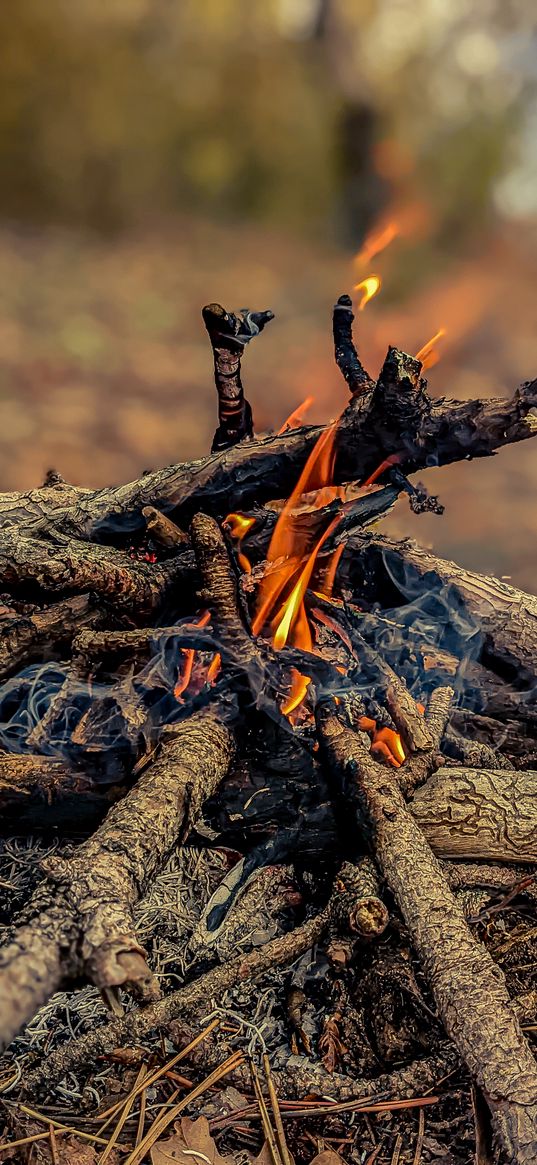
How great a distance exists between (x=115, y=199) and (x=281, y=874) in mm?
6573

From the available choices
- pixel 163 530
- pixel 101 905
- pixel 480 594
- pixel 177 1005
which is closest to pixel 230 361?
pixel 163 530

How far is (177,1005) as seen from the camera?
1894 millimetres

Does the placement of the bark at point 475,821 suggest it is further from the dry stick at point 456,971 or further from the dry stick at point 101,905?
the dry stick at point 101,905

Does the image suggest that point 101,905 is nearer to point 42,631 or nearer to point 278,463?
point 42,631

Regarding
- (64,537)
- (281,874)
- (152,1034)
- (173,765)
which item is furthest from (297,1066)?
(64,537)

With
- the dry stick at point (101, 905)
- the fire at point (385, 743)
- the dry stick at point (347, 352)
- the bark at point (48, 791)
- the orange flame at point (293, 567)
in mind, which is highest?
the dry stick at point (347, 352)

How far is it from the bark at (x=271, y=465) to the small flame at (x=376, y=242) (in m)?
0.95

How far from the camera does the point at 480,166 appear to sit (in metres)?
6.76

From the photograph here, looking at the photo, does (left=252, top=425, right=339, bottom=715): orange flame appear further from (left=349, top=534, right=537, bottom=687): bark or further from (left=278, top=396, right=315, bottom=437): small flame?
(left=349, top=534, right=537, bottom=687): bark

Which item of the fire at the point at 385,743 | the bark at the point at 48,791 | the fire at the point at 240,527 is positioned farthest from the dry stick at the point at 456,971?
the fire at the point at 240,527

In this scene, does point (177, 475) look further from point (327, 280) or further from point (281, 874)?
point (327, 280)

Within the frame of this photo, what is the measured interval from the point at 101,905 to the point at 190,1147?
2.66 ft

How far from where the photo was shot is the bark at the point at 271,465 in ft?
8.42

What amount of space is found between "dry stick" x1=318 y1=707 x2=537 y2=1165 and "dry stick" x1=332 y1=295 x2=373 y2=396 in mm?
1756
